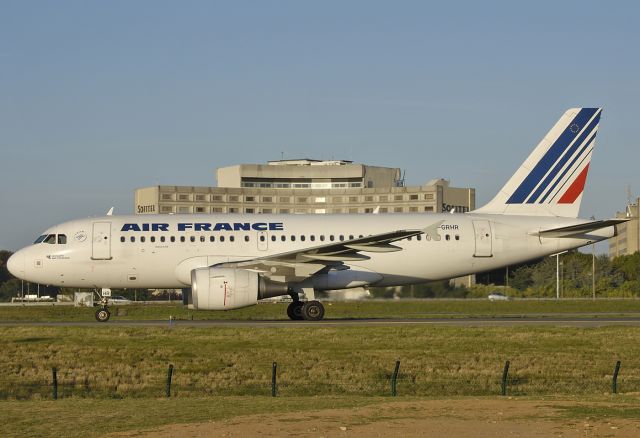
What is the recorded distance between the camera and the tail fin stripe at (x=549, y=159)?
4150 cm

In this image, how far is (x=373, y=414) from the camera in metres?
17.1

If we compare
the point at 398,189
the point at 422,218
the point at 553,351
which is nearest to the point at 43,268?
the point at 422,218

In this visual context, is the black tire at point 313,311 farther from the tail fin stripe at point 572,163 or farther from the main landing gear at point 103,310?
the tail fin stripe at point 572,163

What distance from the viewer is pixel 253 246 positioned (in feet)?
128

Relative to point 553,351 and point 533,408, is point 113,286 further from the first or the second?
point 533,408

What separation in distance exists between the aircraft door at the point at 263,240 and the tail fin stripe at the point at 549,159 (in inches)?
393

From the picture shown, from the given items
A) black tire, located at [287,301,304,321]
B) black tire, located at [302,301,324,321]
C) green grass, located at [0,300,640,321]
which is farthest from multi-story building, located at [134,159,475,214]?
black tire, located at [302,301,324,321]

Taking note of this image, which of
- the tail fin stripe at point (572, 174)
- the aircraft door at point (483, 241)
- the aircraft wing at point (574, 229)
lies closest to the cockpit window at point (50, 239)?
the aircraft door at point (483, 241)

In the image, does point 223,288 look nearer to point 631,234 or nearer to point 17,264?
point 17,264

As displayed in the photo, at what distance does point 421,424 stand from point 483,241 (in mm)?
24469

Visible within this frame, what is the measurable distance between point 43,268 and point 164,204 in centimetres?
10807

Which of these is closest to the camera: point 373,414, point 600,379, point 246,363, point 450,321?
point 373,414

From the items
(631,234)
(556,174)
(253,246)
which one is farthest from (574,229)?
(631,234)

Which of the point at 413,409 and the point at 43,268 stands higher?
the point at 43,268
